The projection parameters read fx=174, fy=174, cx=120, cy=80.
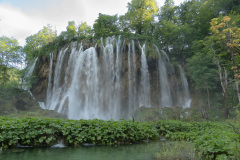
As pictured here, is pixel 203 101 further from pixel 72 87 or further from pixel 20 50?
pixel 20 50

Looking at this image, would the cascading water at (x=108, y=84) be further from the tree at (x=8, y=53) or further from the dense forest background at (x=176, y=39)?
the tree at (x=8, y=53)

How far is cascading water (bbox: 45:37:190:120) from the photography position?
20458 mm

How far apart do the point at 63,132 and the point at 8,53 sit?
2884 centimetres

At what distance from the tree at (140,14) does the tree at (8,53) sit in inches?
773

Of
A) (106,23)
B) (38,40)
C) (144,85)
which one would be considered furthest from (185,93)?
(38,40)

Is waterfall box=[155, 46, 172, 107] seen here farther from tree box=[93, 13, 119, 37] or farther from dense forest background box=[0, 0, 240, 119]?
tree box=[93, 13, 119, 37]

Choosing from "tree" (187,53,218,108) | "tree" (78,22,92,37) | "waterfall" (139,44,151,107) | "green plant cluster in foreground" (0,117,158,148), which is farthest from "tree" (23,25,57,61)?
"green plant cluster in foreground" (0,117,158,148)

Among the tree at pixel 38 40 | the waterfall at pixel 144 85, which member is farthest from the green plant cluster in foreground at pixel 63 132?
the tree at pixel 38 40

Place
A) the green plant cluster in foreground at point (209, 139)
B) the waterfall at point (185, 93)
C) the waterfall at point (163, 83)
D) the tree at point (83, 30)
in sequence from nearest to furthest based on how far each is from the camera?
1. the green plant cluster in foreground at point (209, 139)
2. the waterfall at point (163, 83)
3. the waterfall at point (185, 93)
4. the tree at point (83, 30)

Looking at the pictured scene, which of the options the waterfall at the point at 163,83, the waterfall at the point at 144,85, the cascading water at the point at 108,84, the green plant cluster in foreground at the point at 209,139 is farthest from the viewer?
the waterfall at the point at 163,83

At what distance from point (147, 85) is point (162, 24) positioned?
1276cm

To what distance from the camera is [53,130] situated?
5.78 meters

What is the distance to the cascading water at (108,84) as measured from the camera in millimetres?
20458

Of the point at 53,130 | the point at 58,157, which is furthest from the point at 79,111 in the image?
the point at 58,157
